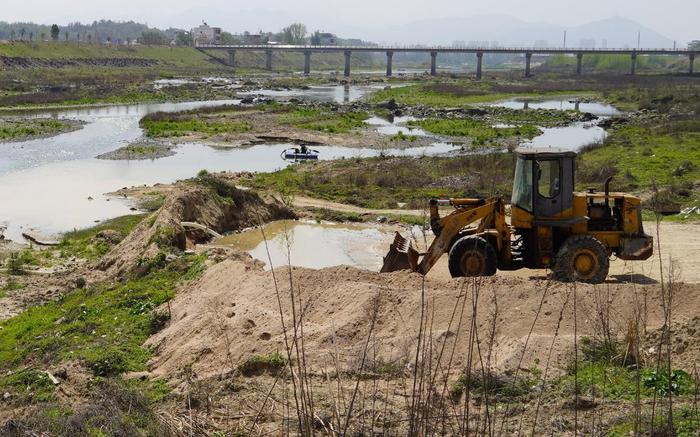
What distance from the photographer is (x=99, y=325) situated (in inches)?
622

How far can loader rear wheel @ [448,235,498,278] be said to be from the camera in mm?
17000

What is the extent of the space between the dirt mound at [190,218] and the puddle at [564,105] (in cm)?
6068

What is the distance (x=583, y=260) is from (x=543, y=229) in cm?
97

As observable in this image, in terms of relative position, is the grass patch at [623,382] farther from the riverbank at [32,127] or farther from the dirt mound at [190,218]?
the riverbank at [32,127]

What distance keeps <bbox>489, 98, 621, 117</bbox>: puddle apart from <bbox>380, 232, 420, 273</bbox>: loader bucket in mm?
67179

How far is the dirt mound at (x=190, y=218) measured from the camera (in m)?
21.1

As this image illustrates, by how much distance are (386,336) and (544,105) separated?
84.4m

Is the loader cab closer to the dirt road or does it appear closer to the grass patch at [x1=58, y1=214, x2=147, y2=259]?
the dirt road

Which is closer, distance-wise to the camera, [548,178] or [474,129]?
[548,178]

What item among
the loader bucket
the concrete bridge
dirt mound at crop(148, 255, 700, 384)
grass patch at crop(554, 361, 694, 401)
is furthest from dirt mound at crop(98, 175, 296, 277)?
the concrete bridge

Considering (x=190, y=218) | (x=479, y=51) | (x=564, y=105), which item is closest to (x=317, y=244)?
(x=190, y=218)

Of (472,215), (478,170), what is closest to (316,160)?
(478,170)

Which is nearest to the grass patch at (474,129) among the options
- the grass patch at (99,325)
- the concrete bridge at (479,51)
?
the grass patch at (99,325)

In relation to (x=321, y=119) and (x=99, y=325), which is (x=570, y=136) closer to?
(x=321, y=119)
